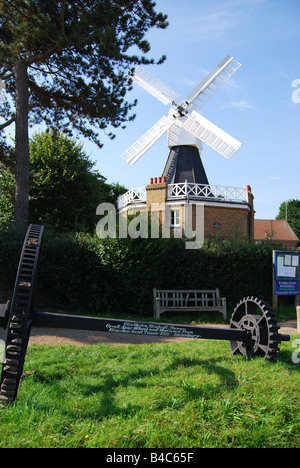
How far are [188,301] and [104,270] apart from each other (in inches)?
126

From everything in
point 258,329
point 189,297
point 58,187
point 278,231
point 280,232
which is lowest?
point 189,297

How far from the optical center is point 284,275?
12.7m

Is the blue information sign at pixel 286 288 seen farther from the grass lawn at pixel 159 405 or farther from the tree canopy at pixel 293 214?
the tree canopy at pixel 293 214

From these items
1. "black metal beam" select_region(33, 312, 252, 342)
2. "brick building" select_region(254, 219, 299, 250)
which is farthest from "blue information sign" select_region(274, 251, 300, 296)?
"brick building" select_region(254, 219, 299, 250)

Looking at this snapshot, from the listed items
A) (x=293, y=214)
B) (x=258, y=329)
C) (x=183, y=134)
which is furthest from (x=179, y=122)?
(x=293, y=214)

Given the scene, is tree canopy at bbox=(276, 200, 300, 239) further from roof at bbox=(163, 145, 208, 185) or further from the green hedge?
the green hedge

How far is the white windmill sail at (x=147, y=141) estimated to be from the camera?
26953mm

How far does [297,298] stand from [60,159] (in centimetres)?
1352

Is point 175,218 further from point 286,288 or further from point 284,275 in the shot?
point 286,288

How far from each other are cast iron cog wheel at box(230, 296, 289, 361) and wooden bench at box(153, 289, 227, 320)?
5.82m

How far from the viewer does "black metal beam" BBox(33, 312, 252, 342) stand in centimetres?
409

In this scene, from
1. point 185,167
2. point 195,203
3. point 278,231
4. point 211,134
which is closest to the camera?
point 195,203

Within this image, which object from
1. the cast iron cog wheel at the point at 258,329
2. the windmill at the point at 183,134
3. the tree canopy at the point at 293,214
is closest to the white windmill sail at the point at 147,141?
the windmill at the point at 183,134

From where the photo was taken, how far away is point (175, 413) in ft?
11.3
